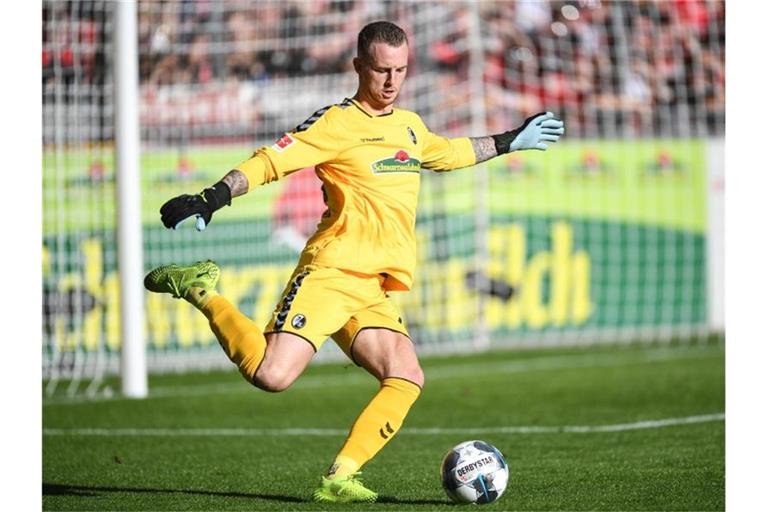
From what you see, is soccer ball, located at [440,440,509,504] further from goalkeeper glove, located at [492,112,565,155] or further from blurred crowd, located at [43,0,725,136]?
blurred crowd, located at [43,0,725,136]

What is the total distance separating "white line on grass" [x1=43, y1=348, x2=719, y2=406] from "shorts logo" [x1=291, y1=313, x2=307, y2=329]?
5.40 m

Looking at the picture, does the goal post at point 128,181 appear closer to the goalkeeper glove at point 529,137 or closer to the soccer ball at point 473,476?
the goalkeeper glove at point 529,137

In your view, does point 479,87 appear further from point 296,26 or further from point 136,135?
A: point 136,135

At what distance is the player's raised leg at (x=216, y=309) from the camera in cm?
613

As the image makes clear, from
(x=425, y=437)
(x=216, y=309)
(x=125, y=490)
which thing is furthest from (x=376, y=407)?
(x=425, y=437)

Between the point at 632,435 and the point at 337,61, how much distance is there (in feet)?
25.5

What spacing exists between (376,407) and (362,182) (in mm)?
1039

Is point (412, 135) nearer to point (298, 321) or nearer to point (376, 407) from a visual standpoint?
point (298, 321)

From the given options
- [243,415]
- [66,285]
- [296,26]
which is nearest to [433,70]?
[296,26]

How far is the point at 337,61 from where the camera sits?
50.2 feet

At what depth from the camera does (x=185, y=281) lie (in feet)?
21.1

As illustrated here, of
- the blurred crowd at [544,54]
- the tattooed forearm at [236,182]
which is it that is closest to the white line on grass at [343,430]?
the tattooed forearm at [236,182]

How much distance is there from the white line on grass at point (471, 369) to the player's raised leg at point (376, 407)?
5343 mm
